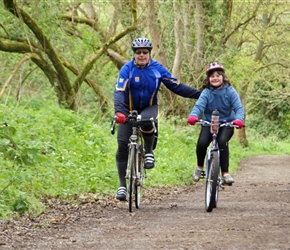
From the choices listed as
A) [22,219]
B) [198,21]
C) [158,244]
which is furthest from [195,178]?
[198,21]

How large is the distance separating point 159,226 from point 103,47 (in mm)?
15069

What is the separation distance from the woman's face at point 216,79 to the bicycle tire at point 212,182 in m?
0.96

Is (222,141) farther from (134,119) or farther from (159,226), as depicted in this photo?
(159,226)

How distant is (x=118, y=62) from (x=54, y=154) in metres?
13.4

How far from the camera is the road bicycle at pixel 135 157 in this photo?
30.5 ft

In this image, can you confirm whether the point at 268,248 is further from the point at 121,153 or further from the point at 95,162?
the point at 95,162

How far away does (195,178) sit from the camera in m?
10.3

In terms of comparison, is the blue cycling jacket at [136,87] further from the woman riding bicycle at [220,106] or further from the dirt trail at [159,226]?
the dirt trail at [159,226]

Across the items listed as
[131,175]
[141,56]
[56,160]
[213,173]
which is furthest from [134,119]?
[56,160]

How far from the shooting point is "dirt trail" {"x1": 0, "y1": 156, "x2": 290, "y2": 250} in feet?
21.5

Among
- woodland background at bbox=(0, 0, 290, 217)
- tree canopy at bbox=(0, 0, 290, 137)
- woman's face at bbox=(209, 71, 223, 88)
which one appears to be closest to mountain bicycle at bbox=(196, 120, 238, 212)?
woman's face at bbox=(209, 71, 223, 88)

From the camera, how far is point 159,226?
7.83 meters

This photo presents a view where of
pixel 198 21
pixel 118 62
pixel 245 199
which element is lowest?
pixel 245 199

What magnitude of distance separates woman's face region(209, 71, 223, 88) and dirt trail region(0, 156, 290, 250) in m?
1.70
